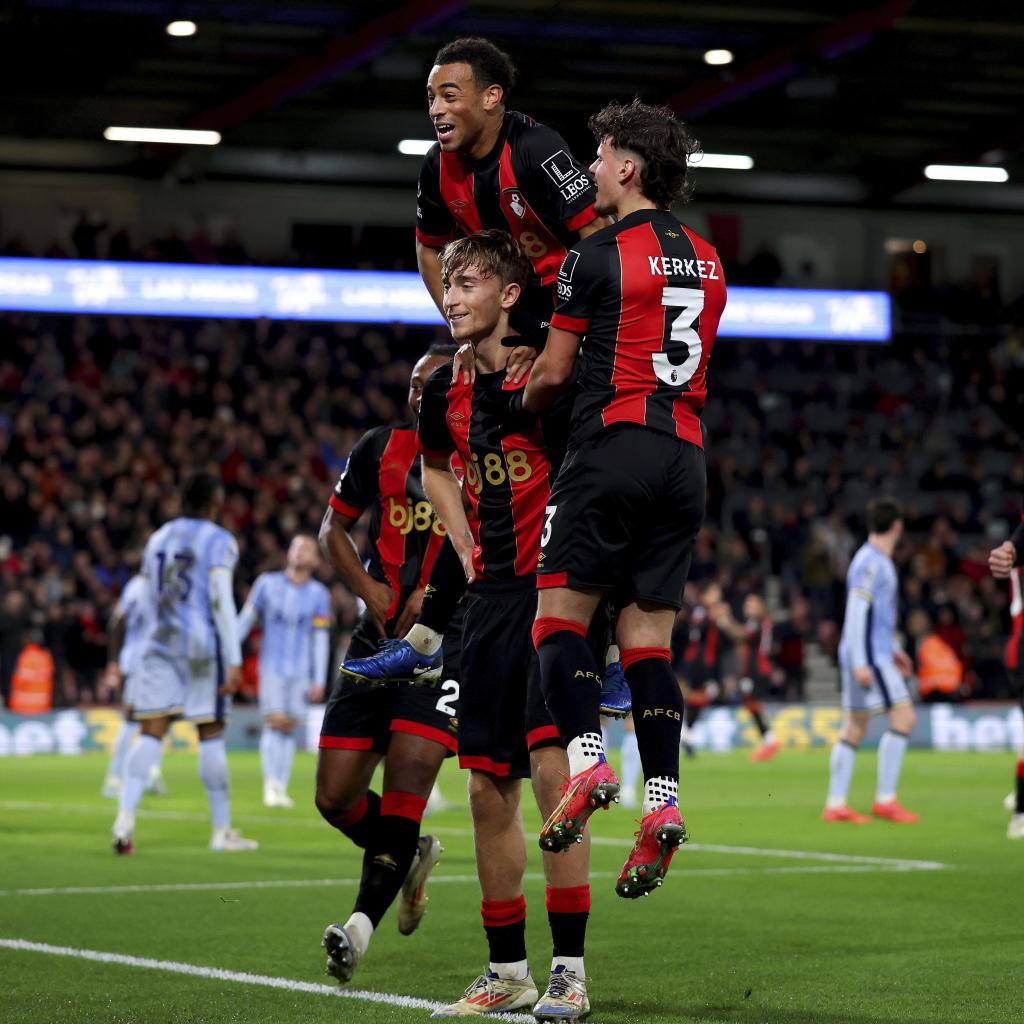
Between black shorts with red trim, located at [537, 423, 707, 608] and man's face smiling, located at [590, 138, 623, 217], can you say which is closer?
black shorts with red trim, located at [537, 423, 707, 608]

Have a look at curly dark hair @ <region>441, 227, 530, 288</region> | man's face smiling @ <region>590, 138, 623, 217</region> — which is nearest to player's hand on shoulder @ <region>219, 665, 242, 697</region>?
curly dark hair @ <region>441, 227, 530, 288</region>

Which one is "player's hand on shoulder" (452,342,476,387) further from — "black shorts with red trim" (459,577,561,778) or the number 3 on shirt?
the number 3 on shirt

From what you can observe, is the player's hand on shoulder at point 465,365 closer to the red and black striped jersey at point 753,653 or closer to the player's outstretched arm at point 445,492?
the player's outstretched arm at point 445,492

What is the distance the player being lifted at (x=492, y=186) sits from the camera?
6102 millimetres

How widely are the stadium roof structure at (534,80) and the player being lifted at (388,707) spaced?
57.8 ft

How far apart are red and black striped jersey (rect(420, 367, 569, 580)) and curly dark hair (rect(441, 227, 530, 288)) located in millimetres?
318

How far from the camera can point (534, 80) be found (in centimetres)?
2930

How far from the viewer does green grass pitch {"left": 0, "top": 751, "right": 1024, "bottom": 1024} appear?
6.03 metres

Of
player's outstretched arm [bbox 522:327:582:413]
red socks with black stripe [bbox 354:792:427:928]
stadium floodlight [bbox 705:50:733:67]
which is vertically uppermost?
stadium floodlight [bbox 705:50:733:67]

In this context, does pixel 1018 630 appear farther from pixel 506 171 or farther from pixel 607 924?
pixel 506 171

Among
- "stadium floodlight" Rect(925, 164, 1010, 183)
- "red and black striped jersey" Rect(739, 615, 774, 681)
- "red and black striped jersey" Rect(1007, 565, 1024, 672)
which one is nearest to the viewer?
"red and black striped jersey" Rect(1007, 565, 1024, 672)

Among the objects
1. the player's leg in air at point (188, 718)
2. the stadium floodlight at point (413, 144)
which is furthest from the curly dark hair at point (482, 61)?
the stadium floodlight at point (413, 144)

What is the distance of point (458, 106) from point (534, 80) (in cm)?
2370

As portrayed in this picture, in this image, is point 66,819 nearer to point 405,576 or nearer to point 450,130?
point 405,576
